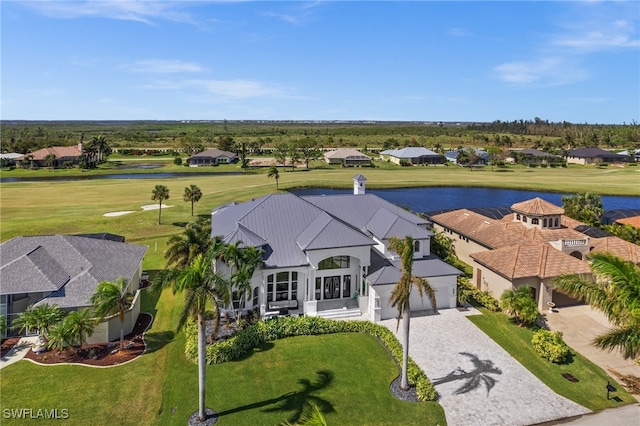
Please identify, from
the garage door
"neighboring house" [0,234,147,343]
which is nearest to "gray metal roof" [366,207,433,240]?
the garage door

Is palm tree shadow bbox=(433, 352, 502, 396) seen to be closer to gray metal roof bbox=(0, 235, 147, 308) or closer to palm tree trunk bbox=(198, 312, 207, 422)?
palm tree trunk bbox=(198, 312, 207, 422)

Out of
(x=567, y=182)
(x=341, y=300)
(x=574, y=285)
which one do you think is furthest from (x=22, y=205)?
(x=567, y=182)

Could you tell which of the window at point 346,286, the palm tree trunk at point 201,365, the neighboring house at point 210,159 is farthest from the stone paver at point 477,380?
the neighboring house at point 210,159

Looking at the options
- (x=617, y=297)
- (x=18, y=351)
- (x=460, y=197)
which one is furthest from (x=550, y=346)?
(x=460, y=197)

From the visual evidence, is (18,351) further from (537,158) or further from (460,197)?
(537,158)

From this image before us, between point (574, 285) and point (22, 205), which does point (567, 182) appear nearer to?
point (574, 285)

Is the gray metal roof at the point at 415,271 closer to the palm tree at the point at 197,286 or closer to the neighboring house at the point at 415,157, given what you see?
the palm tree at the point at 197,286
